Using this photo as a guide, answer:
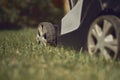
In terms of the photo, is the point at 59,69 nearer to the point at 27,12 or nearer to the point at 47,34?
the point at 47,34

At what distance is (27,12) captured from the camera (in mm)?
18203

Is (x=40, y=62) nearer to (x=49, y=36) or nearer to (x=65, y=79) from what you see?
(x=65, y=79)

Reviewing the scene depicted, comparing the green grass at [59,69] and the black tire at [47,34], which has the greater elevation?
the black tire at [47,34]

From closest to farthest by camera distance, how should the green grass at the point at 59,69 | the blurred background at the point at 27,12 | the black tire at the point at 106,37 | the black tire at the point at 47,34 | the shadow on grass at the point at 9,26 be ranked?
the green grass at the point at 59,69, the black tire at the point at 106,37, the black tire at the point at 47,34, the blurred background at the point at 27,12, the shadow on grass at the point at 9,26

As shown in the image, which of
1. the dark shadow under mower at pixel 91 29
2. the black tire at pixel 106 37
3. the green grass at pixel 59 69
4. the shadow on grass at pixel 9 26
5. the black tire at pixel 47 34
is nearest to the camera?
the green grass at pixel 59 69

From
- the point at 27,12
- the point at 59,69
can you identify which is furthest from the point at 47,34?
the point at 27,12

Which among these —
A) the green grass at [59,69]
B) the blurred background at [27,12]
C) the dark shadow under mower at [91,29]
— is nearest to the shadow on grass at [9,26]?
the blurred background at [27,12]

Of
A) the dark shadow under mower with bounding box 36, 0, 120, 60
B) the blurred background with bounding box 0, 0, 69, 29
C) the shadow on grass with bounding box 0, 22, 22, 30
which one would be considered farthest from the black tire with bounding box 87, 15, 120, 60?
the shadow on grass with bounding box 0, 22, 22, 30

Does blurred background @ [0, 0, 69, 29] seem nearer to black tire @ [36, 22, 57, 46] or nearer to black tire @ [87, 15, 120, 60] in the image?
black tire @ [36, 22, 57, 46]

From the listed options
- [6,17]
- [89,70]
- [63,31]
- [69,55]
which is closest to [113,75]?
[89,70]

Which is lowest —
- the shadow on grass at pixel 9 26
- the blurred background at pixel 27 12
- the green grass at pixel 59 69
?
the green grass at pixel 59 69

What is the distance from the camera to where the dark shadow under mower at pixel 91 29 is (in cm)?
489

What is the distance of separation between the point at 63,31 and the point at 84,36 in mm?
599

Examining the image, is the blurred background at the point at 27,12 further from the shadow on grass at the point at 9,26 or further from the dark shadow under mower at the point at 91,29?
the dark shadow under mower at the point at 91,29
